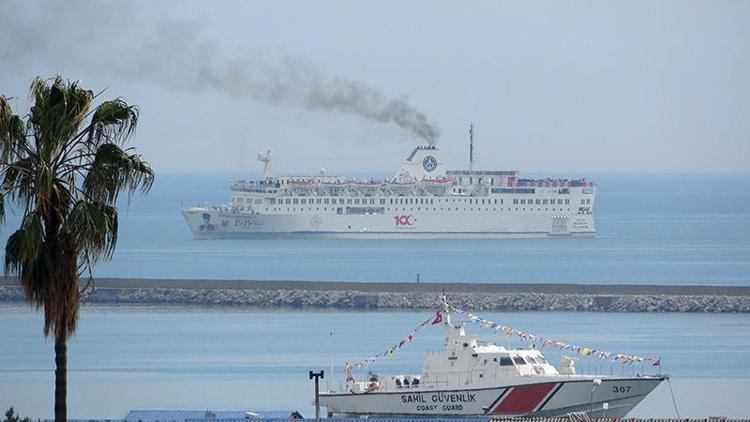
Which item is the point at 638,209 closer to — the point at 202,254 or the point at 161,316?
the point at 202,254

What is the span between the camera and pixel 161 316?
4981cm

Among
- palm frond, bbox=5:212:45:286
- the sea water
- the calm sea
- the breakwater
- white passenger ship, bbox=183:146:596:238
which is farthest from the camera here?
white passenger ship, bbox=183:146:596:238

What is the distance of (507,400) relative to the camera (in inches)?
1020

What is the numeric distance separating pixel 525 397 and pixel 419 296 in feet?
82.6

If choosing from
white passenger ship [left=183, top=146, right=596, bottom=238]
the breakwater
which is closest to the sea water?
the breakwater

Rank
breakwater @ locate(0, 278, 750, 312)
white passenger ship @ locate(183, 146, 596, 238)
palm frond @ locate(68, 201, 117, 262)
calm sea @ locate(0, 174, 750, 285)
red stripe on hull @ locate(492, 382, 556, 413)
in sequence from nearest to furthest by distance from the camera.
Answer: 1. palm frond @ locate(68, 201, 117, 262)
2. red stripe on hull @ locate(492, 382, 556, 413)
3. breakwater @ locate(0, 278, 750, 312)
4. calm sea @ locate(0, 174, 750, 285)
5. white passenger ship @ locate(183, 146, 596, 238)

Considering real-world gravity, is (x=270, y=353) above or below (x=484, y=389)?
below

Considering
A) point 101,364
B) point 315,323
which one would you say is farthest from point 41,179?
point 315,323

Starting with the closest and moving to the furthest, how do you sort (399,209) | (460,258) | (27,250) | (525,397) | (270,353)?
1. (27,250)
2. (525,397)
3. (270,353)
4. (460,258)
5. (399,209)

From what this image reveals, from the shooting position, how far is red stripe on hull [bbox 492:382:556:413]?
84.9ft

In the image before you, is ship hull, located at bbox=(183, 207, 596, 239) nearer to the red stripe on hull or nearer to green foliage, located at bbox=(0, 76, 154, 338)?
the red stripe on hull

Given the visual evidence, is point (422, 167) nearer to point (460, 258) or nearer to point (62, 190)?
point (460, 258)

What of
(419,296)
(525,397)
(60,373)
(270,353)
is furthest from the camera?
(419,296)

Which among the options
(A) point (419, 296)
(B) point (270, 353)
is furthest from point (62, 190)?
(A) point (419, 296)
